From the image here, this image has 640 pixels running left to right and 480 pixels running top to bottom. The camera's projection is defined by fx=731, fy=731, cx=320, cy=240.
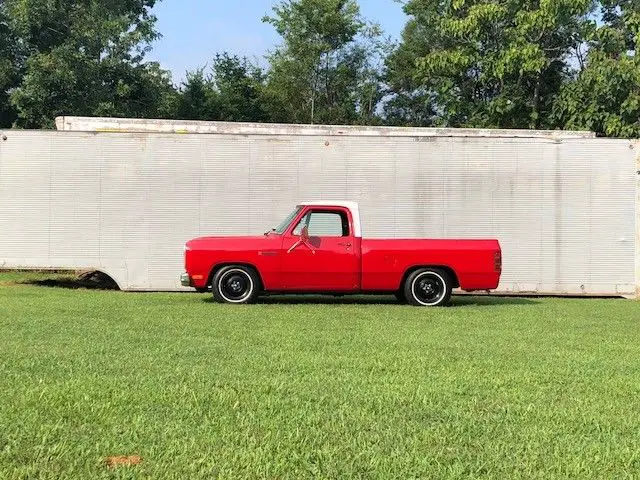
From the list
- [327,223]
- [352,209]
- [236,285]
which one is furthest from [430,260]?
[236,285]

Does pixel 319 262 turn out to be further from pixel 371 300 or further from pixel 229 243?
pixel 371 300

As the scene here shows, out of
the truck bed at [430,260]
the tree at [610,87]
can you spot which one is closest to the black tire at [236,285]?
the truck bed at [430,260]

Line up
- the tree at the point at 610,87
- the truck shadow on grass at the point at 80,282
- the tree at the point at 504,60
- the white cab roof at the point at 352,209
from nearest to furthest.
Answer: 1. the white cab roof at the point at 352,209
2. the truck shadow on grass at the point at 80,282
3. the tree at the point at 610,87
4. the tree at the point at 504,60

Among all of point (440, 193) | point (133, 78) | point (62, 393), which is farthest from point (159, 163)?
point (133, 78)

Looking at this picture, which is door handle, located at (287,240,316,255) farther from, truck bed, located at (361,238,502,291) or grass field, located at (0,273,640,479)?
grass field, located at (0,273,640,479)

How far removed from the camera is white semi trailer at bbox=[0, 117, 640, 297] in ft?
48.3

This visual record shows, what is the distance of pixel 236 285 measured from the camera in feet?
39.8

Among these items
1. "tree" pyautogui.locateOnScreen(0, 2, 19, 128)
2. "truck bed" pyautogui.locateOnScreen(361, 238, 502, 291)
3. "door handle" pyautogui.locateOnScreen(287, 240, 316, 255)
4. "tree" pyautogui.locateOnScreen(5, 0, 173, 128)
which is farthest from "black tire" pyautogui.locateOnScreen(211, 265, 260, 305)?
"tree" pyautogui.locateOnScreen(0, 2, 19, 128)

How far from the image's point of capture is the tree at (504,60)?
73.8ft

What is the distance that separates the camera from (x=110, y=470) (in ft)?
10.9

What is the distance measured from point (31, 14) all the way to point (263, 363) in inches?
1042

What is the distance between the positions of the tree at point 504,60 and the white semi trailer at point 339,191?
8509 millimetres

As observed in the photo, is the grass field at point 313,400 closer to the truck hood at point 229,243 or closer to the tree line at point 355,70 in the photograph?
the truck hood at point 229,243

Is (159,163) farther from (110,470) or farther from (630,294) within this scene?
(110,470)
